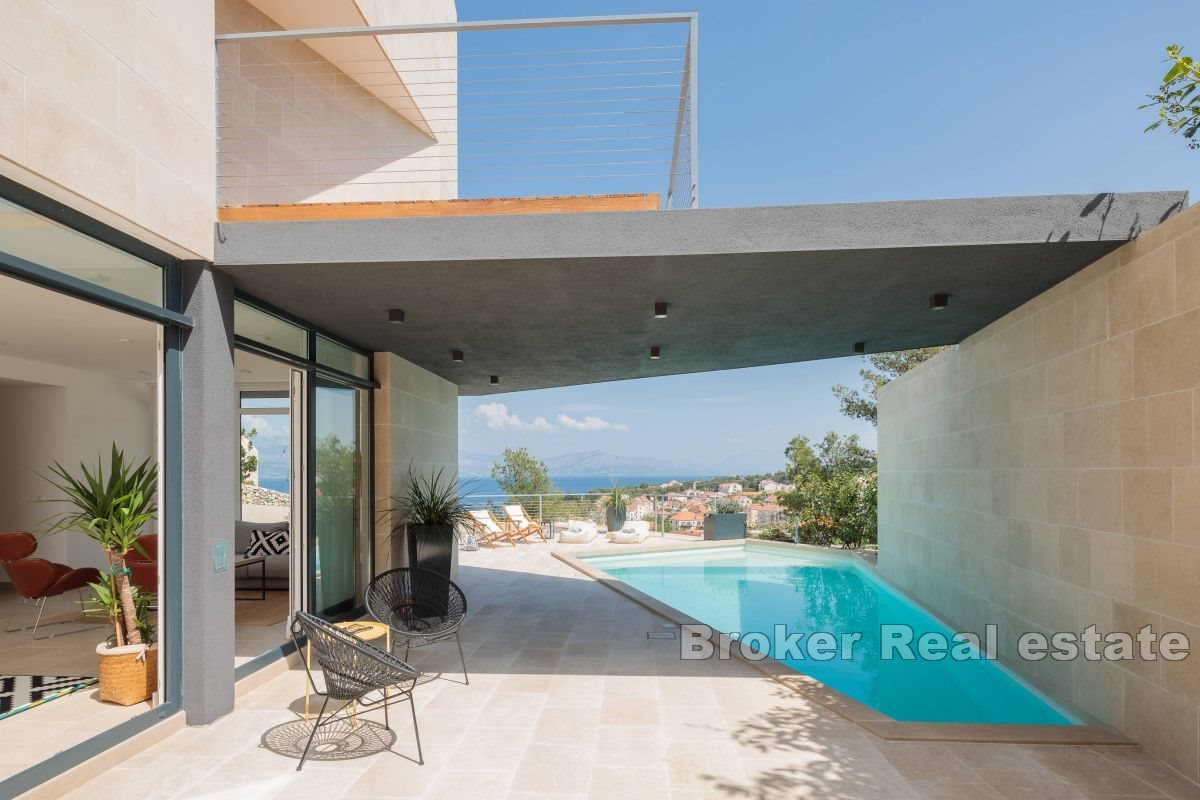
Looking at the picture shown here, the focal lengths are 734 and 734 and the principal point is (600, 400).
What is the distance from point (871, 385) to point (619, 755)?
17551mm

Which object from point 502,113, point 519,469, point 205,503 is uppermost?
point 502,113

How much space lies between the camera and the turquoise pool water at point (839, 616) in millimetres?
5297

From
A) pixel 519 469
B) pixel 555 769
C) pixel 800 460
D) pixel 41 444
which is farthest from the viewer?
pixel 519 469

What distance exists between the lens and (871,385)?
1972cm

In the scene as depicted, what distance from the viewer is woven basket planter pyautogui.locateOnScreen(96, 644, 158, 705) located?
418 cm

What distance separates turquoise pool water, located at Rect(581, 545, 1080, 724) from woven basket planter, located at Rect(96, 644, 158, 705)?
4580 mm

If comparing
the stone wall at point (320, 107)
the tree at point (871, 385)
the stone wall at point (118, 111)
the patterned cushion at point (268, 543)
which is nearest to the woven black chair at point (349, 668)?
the stone wall at point (118, 111)

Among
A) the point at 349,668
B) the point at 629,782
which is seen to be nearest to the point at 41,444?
the point at 349,668

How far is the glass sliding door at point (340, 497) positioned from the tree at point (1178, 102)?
567 centimetres

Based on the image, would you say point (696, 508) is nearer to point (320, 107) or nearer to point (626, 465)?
point (320, 107)

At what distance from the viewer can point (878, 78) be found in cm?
2444

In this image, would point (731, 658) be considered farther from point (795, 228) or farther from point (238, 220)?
point (238, 220)

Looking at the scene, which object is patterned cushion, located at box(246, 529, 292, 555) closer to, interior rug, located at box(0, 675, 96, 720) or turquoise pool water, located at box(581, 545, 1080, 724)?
interior rug, located at box(0, 675, 96, 720)

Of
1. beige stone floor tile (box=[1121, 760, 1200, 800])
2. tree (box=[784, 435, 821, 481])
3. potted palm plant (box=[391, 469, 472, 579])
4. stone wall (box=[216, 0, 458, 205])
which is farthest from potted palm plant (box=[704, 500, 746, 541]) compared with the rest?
beige stone floor tile (box=[1121, 760, 1200, 800])
